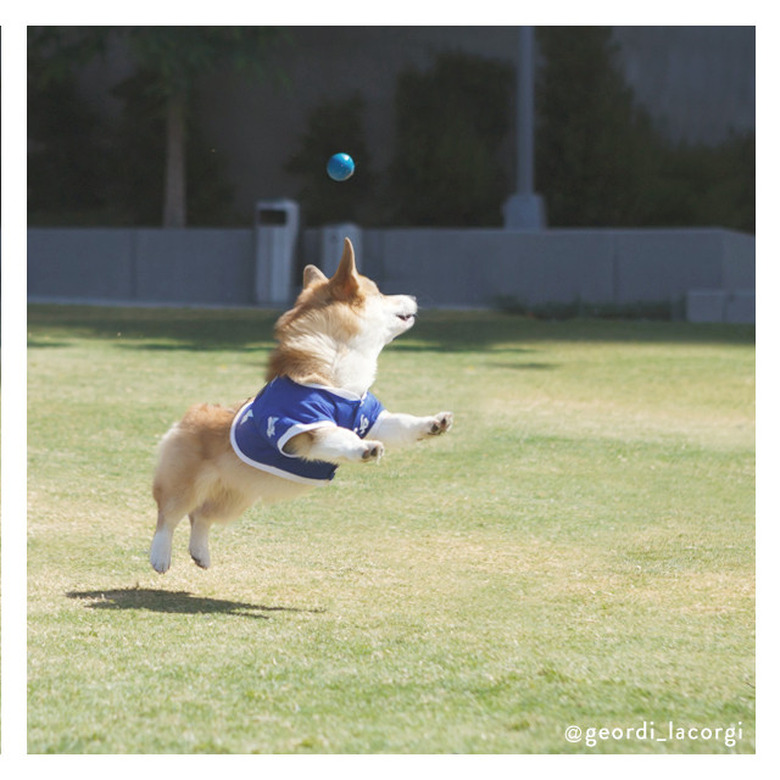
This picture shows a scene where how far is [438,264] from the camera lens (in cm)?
2442

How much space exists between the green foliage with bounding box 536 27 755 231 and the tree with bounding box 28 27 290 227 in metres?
5.75

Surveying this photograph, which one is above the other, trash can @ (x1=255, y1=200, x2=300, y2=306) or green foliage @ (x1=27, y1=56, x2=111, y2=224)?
green foliage @ (x1=27, y1=56, x2=111, y2=224)

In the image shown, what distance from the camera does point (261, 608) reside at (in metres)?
5.66

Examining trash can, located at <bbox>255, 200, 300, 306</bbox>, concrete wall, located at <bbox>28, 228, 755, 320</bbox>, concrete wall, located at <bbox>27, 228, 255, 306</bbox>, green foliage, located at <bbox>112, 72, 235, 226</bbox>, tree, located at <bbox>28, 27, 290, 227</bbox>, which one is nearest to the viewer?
concrete wall, located at <bbox>28, 228, 755, 320</bbox>

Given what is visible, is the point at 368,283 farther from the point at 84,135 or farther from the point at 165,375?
the point at 84,135

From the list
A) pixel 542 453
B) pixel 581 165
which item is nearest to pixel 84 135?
pixel 581 165

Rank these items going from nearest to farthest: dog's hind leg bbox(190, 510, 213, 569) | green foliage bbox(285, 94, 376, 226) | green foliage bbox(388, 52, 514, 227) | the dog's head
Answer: the dog's head
dog's hind leg bbox(190, 510, 213, 569)
green foliage bbox(388, 52, 514, 227)
green foliage bbox(285, 94, 376, 226)

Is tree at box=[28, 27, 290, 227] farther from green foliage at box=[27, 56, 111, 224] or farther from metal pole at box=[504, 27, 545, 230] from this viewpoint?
metal pole at box=[504, 27, 545, 230]

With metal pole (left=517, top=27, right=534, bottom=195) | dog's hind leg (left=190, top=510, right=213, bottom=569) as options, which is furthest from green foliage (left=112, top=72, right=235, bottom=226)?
dog's hind leg (left=190, top=510, right=213, bottom=569)

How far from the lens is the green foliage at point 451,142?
27.3 metres

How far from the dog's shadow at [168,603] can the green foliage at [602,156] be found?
22134 mm

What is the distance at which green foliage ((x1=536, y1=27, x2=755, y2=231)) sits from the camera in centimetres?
2662

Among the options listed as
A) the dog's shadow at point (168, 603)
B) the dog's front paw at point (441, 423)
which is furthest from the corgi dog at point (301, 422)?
the dog's shadow at point (168, 603)

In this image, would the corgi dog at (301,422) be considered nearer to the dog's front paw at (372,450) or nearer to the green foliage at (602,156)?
the dog's front paw at (372,450)
